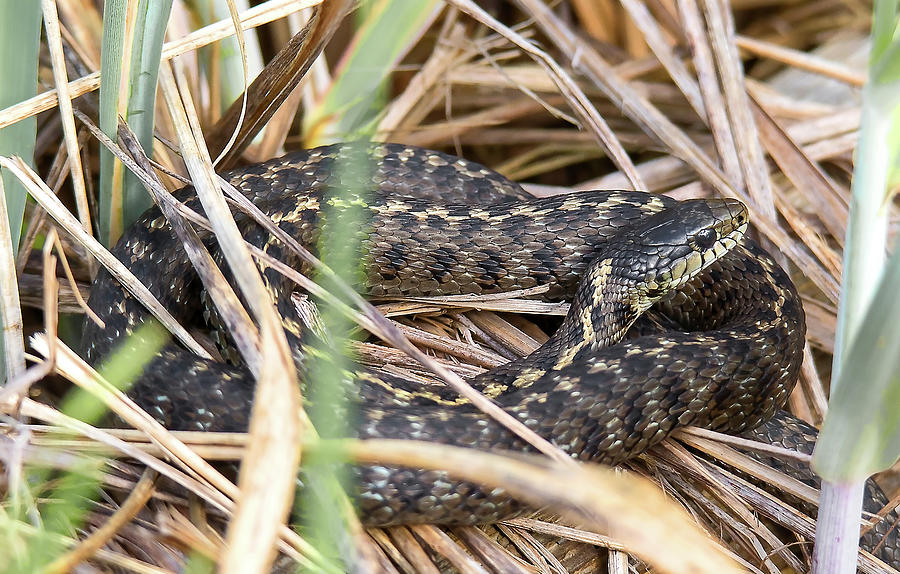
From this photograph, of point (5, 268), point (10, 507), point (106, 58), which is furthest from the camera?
point (106, 58)

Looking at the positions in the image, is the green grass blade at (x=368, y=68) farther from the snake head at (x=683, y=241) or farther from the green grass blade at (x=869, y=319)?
the snake head at (x=683, y=241)

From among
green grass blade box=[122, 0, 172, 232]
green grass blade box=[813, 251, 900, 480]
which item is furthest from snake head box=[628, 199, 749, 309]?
green grass blade box=[122, 0, 172, 232]

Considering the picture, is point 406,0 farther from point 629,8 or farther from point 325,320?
point 629,8

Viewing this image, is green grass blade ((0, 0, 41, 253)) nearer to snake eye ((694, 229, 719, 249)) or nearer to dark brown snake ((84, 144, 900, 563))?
dark brown snake ((84, 144, 900, 563))

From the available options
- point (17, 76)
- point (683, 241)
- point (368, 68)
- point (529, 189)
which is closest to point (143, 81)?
point (17, 76)

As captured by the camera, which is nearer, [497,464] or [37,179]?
[497,464]

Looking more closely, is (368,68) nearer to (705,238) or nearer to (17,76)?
(17,76)

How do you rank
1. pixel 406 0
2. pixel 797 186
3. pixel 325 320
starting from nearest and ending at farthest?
pixel 406 0
pixel 325 320
pixel 797 186

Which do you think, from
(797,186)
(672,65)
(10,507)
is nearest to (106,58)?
(10,507)
